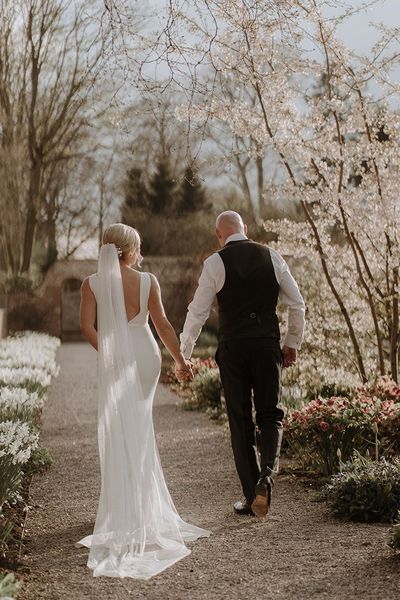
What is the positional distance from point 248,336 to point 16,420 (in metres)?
2.64

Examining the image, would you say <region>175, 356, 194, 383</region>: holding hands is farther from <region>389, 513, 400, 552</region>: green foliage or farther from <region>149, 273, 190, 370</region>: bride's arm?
<region>389, 513, 400, 552</region>: green foliage

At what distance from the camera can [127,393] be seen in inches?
221

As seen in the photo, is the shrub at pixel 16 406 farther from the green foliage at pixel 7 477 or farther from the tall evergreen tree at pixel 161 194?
the tall evergreen tree at pixel 161 194

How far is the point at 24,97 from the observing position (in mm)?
28609

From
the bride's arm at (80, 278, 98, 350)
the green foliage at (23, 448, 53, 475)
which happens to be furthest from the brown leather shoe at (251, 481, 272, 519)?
the green foliage at (23, 448, 53, 475)

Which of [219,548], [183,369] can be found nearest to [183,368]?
[183,369]

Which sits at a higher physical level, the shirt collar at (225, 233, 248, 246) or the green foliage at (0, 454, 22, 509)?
the shirt collar at (225, 233, 248, 246)

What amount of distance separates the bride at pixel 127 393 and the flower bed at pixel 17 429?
0.51 m

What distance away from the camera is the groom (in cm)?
586

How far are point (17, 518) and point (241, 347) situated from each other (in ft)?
6.06

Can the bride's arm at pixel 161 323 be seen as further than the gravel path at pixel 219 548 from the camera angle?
Yes

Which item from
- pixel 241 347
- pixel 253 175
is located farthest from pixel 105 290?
pixel 253 175

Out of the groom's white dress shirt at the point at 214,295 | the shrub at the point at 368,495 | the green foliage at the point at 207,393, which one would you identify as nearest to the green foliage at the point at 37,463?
the groom's white dress shirt at the point at 214,295

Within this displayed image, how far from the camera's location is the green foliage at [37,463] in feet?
25.7
